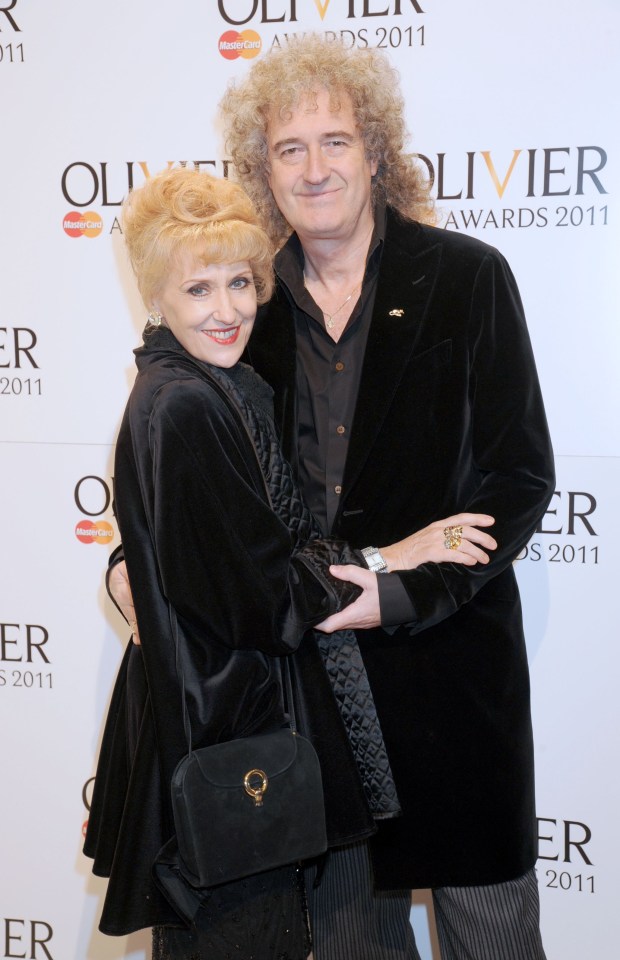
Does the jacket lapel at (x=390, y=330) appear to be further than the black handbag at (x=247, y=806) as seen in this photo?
Yes

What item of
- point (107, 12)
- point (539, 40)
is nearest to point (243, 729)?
point (539, 40)

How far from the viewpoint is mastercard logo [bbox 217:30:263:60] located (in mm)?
2121

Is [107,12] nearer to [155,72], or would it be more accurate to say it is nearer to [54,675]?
[155,72]

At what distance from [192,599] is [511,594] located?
64 cm

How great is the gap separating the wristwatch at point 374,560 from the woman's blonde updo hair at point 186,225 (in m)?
0.52

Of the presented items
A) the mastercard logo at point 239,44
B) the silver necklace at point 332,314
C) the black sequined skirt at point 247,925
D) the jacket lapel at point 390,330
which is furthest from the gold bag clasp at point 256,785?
the mastercard logo at point 239,44

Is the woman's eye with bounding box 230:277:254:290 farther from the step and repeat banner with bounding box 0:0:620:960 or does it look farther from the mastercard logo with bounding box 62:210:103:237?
the mastercard logo with bounding box 62:210:103:237

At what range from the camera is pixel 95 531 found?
2.40 m

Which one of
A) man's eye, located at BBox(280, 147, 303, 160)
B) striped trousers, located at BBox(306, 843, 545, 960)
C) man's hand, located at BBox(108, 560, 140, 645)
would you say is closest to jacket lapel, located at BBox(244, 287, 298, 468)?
man's eye, located at BBox(280, 147, 303, 160)

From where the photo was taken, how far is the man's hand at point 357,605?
4.93ft

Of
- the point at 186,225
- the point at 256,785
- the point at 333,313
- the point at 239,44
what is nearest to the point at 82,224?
the point at 239,44

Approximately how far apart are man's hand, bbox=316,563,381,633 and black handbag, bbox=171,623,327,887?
0.19 meters

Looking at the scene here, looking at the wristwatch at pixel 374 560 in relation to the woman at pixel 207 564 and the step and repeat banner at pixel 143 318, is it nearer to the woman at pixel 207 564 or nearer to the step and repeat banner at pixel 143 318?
the woman at pixel 207 564

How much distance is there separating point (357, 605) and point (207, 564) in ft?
0.95
